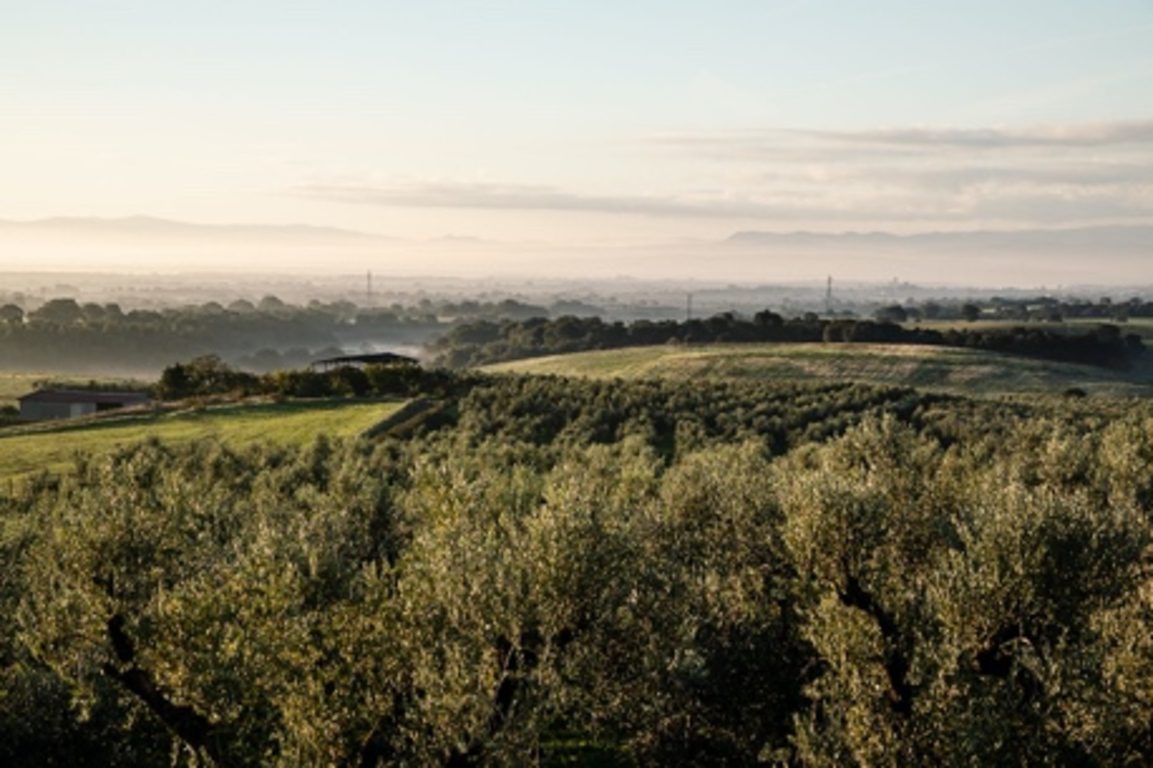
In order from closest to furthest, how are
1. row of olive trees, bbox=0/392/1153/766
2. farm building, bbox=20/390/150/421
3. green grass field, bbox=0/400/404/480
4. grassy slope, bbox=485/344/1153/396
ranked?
1. row of olive trees, bbox=0/392/1153/766
2. green grass field, bbox=0/400/404/480
3. farm building, bbox=20/390/150/421
4. grassy slope, bbox=485/344/1153/396

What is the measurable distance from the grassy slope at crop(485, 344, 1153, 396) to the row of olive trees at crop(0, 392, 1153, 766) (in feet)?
340

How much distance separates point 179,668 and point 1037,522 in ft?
82.4

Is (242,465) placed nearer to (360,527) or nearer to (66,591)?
(360,527)

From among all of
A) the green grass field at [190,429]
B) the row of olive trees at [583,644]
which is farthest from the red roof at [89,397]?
the row of olive trees at [583,644]

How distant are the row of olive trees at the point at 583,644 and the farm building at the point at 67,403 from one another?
8516 centimetres

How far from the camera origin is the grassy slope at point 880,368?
132 meters

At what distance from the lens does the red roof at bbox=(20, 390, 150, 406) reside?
365ft

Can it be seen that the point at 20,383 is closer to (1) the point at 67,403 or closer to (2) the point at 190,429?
(1) the point at 67,403

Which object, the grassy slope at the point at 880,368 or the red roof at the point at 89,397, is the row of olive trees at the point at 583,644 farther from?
the grassy slope at the point at 880,368

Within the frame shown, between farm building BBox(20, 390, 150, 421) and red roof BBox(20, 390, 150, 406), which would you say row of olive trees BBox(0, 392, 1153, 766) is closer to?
farm building BBox(20, 390, 150, 421)

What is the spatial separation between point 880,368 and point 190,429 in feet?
331

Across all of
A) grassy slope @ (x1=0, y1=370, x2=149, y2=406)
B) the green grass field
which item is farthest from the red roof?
the green grass field

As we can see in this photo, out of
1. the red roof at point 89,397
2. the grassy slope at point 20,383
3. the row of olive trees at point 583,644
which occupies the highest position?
the row of olive trees at point 583,644

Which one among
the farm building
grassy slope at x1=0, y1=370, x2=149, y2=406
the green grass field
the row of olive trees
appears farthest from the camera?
grassy slope at x1=0, y1=370, x2=149, y2=406
